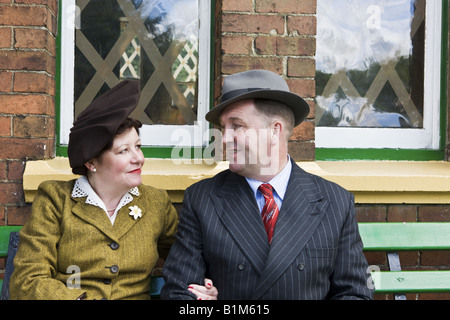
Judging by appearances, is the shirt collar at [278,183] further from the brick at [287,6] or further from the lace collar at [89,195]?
the brick at [287,6]

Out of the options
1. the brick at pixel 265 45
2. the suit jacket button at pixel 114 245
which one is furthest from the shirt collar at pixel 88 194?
the brick at pixel 265 45

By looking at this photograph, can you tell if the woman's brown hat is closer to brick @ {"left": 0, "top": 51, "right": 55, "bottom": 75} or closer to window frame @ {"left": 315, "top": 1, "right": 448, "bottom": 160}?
brick @ {"left": 0, "top": 51, "right": 55, "bottom": 75}

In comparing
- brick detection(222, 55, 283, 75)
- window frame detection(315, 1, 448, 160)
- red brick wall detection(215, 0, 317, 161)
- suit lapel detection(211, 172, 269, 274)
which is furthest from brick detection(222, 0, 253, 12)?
suit lapel detection(211, 172, 269, 274)

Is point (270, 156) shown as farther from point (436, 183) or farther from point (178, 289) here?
point (436, 183)

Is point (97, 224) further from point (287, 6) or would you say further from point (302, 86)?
point (287, 6)

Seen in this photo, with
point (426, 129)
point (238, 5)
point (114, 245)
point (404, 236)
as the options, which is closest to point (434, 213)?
point (404, 236)

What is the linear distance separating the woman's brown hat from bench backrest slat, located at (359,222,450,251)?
4.23ft

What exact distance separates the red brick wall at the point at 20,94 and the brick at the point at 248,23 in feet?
3.22

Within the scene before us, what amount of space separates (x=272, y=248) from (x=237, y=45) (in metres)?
1.21

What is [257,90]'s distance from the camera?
6.53ft

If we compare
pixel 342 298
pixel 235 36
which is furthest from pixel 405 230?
pixel 235 36

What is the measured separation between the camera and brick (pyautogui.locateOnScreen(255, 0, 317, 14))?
2660 millimetres

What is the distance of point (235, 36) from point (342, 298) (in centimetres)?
147

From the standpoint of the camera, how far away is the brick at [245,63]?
8.66ft
